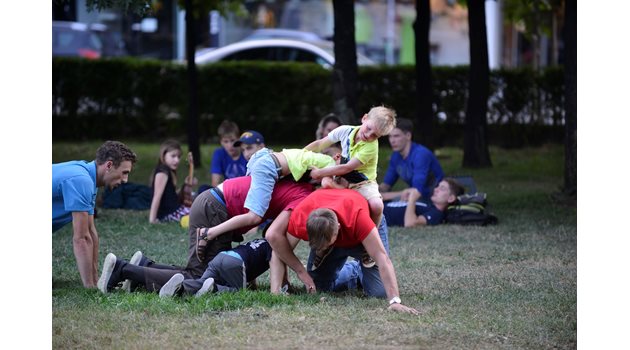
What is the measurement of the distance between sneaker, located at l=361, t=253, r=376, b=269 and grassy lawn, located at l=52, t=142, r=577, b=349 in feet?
0.74

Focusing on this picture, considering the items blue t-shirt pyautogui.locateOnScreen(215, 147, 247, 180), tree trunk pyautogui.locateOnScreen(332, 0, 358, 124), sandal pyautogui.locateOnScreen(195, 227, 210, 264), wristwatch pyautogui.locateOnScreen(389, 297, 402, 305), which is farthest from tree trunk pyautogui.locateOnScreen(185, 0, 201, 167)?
wristwatch pyautogui.locateOnScreen(389, 297, 402, 305)

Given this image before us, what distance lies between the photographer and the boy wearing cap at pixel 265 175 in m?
6.96

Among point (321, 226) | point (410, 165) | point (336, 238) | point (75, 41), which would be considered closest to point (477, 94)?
point (410, 165)

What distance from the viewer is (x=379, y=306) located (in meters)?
6.62

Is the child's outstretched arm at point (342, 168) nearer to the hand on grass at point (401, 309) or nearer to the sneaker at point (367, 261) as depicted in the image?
the sneaker at point (367, 261)

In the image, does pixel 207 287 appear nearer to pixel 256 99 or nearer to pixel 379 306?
pixel 379 306

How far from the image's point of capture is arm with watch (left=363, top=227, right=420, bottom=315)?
21.2 ft

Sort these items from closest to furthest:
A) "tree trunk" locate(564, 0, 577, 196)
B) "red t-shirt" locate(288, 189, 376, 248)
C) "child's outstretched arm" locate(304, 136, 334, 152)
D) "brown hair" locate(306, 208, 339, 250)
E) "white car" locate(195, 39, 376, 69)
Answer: "brown hair" locate(306, 208, 339, 250) < "red t-shirt" locate(288, 189, 376, 248) < "child's outstretched arm" locate(304, 136, 334, 152) < "tree trunk" locate(564, 0, 577, 196) < "white car" locate(195, 39, 376, 69)

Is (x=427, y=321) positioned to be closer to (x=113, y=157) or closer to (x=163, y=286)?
(x=163, y=286)

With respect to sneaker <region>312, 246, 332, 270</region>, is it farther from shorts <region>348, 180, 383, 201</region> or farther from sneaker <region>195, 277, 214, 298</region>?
sneaker <region>195, 277, 214, 298</region>

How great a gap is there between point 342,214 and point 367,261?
1.72ft
